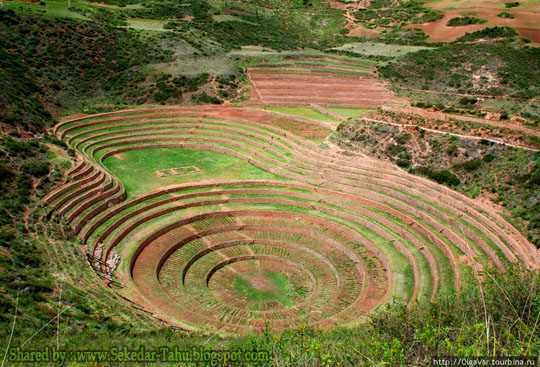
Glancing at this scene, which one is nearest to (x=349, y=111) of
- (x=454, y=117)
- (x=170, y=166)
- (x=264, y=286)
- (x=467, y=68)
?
(x=454, y=117)

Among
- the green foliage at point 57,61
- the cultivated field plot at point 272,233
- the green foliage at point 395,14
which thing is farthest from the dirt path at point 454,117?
the green foliage at point 395,14

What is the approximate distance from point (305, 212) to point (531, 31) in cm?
4986

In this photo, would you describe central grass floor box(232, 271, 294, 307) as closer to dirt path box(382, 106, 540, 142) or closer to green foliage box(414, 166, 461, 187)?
green foliage box(414, 166, 461, 187)

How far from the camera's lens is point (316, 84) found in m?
51.8

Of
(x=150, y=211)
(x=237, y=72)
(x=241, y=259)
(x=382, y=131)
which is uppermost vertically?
(x=237, y=72)

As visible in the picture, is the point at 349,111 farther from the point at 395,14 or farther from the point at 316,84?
the point at 395,14

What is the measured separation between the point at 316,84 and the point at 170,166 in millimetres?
23790

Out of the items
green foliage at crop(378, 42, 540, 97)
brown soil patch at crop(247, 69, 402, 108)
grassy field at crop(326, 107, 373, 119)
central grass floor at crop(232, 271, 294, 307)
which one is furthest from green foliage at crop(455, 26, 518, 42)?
central grass floor at crop(232, 271, 294, 307)

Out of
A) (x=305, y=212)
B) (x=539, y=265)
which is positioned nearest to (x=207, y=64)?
(x=305, y=212)

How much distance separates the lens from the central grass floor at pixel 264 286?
24.8 metres

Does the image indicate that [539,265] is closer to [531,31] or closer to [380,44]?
[531,31]

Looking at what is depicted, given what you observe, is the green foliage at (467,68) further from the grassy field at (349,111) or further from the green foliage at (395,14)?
the green foliage at (395,14)

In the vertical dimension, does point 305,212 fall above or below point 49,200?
below

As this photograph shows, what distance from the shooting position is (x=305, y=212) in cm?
3167
